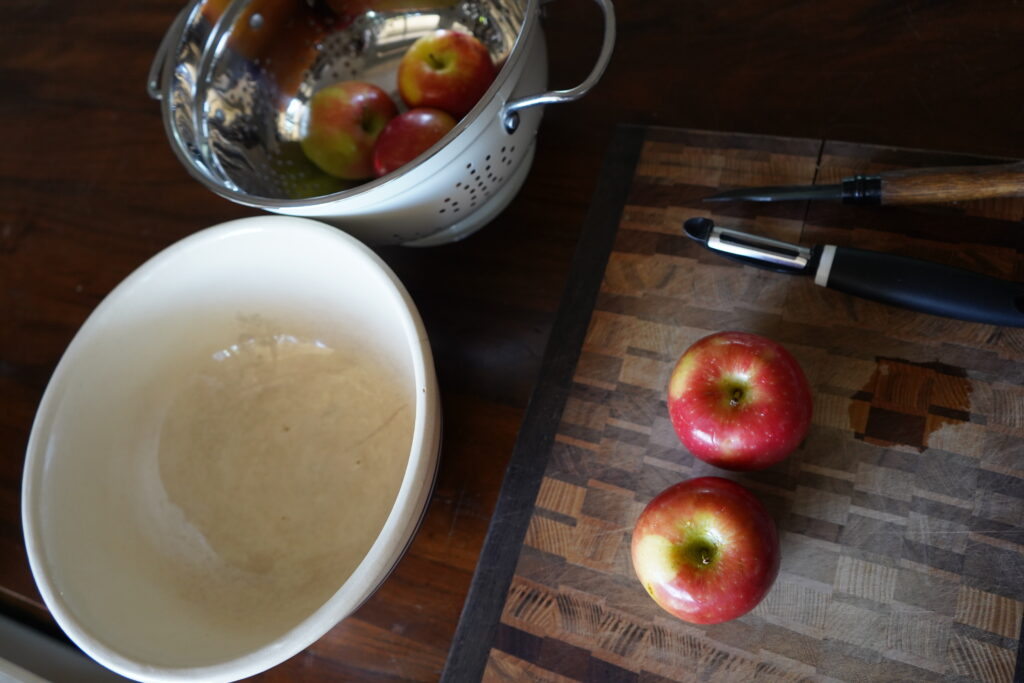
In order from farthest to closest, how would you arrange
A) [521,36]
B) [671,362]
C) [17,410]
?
[17,410] < [671,362] < [521,36]

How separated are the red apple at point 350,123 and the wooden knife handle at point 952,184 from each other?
52 cm

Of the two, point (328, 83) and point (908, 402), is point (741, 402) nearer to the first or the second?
point (908, 402)

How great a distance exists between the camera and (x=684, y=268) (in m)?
0.72

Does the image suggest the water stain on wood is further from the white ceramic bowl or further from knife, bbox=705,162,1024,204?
the white ceramic bowl

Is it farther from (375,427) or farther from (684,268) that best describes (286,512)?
(684,268)

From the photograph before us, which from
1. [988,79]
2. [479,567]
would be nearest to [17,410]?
[479,567]

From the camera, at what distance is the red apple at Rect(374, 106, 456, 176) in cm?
70

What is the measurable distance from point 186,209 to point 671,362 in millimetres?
659

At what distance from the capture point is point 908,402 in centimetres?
63

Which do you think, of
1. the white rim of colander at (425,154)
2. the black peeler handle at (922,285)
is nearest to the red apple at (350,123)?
the white rim of colander at (425,154)

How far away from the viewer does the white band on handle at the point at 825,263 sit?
643mm

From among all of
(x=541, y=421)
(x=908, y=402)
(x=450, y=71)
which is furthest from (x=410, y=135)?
(x=908, y=402)

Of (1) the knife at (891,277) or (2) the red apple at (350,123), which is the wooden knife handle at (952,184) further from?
(2) the red apple at (350,123)

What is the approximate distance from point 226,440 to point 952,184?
30.5 inches
